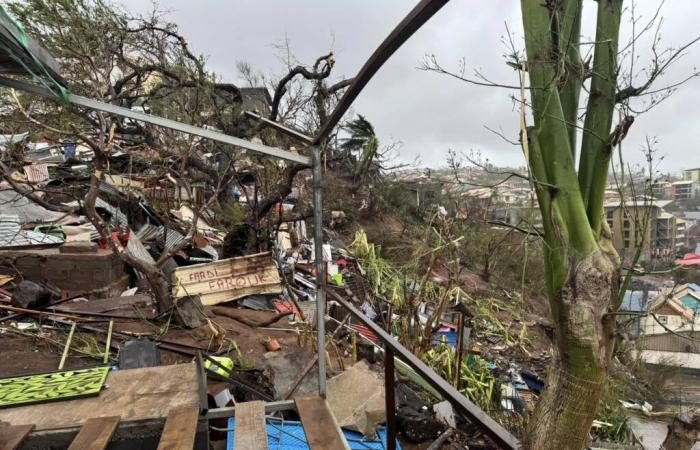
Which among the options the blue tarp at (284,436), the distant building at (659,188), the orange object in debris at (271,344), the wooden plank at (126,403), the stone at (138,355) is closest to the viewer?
the wooden plank at (126,403)

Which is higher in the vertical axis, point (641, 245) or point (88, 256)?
point (641, 245)

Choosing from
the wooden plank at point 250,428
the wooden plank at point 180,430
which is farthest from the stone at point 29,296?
the wooden plank at point 250,428

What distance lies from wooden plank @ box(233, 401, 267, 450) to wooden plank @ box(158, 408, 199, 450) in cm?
20

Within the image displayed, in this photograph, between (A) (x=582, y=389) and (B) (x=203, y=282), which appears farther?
(B) (x=203, y=282)

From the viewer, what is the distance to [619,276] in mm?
4125

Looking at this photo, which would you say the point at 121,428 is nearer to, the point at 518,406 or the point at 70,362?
the point at 70,362

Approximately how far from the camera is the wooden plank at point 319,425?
1995 millimetres

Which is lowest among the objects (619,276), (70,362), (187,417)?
(70,362)

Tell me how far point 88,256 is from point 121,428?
692 cm

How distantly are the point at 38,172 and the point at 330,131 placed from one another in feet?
45.0

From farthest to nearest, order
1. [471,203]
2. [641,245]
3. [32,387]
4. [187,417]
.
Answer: [471,203] → [641,245] → [32,387] → [187,417]

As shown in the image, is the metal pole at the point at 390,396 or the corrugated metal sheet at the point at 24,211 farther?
the corrugated metal sheet at the point at 24,211

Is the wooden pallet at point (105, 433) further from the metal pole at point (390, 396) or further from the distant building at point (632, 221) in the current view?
the distant building at point (632, 221)

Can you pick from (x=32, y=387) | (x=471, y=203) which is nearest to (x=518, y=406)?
(x=32, y=387)
